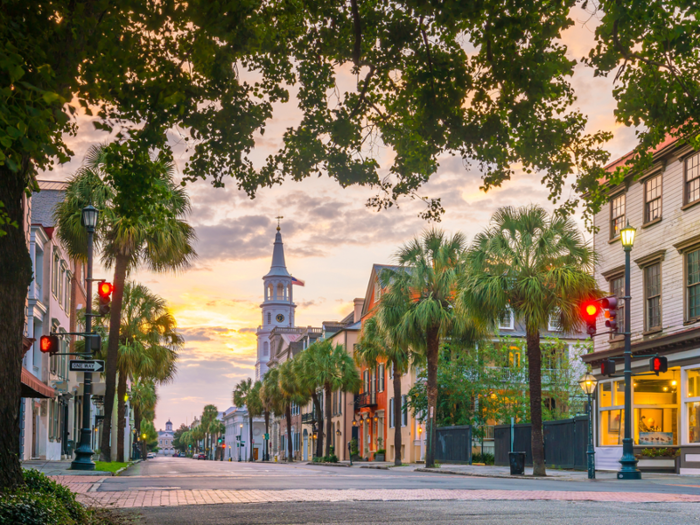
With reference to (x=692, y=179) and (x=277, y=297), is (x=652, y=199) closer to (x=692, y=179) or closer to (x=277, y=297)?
(x=692, y=179)

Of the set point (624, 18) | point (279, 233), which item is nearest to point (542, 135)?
point (624, 18)

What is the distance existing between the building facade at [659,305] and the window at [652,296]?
0.11 ft

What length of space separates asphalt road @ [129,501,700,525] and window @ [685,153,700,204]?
52.0 feet

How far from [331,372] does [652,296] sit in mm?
32805

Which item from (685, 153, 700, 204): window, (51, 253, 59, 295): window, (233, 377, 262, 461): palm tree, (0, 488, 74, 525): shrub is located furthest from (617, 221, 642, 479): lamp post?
(233, 377, 262, 461): palm tree

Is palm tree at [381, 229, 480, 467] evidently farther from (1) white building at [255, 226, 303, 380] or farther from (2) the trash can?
(1) white building at [255, 226, 303, 380]

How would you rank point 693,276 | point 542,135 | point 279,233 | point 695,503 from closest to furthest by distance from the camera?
1. point 542,135
2. point 695,503
3. point 693,276
4. point 279,233

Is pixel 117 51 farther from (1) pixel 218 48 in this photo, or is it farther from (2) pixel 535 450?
(2) pixel 535 450

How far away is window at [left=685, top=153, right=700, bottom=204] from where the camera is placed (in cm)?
2569

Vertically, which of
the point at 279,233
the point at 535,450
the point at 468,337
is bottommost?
the point at 535,450

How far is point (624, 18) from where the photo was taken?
9.90 metres

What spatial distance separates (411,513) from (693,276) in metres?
18.7

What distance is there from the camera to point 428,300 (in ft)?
114

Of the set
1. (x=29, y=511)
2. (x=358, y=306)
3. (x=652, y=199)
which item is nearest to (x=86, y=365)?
(x=29, y=511)
